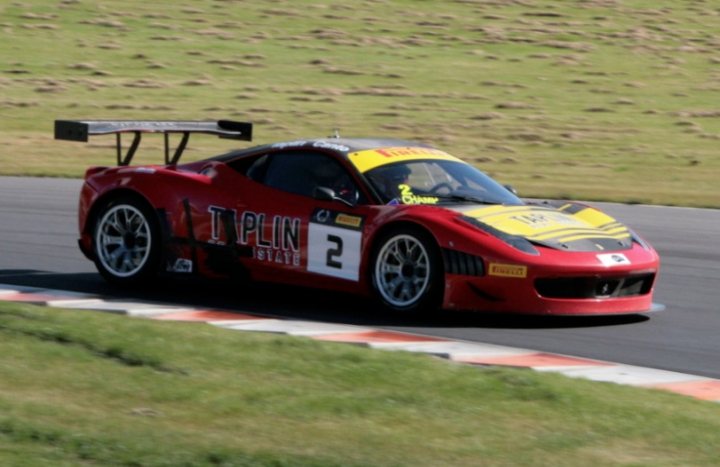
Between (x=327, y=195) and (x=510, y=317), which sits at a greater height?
(x=327, y=195)

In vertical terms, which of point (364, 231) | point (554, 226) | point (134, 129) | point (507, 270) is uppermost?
point (134, 129)

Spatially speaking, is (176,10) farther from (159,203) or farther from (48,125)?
(159,203)

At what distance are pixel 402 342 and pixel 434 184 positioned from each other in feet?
6.27

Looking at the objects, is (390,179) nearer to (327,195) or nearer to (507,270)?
(327,195)

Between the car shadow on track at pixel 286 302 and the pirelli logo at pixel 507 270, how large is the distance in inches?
13.7

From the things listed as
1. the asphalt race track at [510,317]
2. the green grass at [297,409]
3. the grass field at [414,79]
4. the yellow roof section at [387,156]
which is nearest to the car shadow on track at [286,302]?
the asphalt race track at [510,317]

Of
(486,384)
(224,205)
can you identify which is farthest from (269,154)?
(486,384)

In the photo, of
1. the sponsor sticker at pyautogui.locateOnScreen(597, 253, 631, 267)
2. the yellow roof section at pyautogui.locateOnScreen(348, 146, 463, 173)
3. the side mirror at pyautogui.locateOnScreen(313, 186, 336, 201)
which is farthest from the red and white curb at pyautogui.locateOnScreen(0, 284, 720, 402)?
the yellow roof section at pyautogui.locateOnScreen(348, 146, 463, 173)

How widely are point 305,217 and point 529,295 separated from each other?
68.2 inches

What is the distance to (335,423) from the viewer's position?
6129 mm

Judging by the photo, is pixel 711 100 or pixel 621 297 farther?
pixel 711 100

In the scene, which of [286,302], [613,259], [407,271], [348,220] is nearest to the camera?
[613,259]

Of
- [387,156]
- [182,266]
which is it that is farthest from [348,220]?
[182,266]

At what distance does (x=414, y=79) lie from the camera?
29.2 metres
